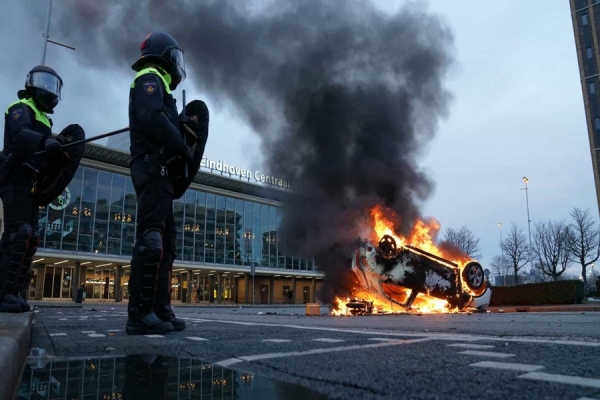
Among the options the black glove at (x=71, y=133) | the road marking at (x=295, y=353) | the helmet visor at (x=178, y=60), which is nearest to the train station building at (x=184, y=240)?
the black glove at (x=71, y=133)

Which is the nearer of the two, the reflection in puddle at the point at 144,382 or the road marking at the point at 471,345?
the reflection in puddle at the point at 144,382

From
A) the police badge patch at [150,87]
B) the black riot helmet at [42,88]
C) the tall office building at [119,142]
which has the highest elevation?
the tall office building at [119,142]

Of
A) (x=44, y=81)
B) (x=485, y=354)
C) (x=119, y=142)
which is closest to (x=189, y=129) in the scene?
(x=44, y=81)

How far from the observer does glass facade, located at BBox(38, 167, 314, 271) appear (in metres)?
34.1

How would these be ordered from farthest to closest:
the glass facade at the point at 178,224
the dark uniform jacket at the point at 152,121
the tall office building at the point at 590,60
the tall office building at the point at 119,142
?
the tall office building at the point at 590,60 < the tall office building at the point at 119,142 < the glass facade at the point at 178,224 < the dark uniform jacket at the point at 152,121

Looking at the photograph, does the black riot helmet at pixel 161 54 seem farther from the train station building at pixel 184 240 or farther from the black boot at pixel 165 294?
the train station building at pixel 184 240

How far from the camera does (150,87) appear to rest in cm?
414

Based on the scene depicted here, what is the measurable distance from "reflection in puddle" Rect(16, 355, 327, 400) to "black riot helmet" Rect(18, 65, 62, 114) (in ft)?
15.8

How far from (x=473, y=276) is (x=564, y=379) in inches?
531

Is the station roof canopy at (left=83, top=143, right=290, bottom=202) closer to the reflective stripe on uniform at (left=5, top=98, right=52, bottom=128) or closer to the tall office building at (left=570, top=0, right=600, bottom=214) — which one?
the reflective stripe on uniform at (left=5, top=98, right=52, bottom=128)

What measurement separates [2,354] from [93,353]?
1.38m

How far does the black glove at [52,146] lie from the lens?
552 centimetres

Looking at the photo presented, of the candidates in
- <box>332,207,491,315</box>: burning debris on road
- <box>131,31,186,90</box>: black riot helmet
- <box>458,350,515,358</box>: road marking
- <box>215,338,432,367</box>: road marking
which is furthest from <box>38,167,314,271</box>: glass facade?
<box>458,350,515,358</box>: road marking

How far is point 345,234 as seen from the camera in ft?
49.3
